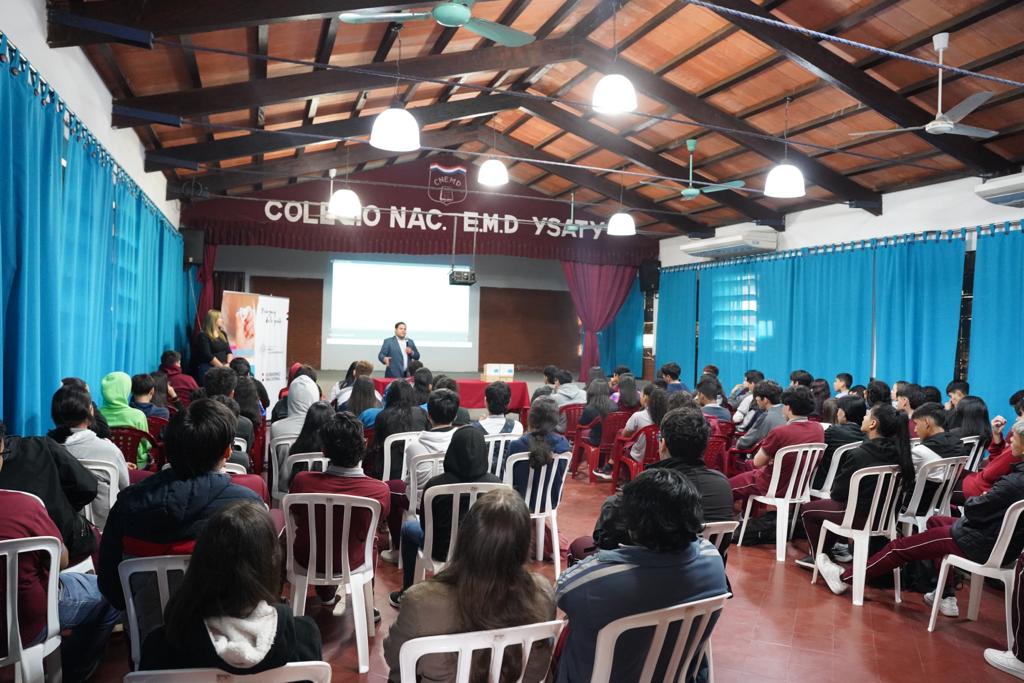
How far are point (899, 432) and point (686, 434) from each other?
163 cm

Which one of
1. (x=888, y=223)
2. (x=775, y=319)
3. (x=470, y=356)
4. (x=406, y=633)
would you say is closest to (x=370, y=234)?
(x=470, y=356)

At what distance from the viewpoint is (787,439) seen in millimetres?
4277

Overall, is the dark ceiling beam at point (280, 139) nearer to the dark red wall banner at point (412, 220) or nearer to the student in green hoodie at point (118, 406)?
the dark red wall banner at point (412, 220)

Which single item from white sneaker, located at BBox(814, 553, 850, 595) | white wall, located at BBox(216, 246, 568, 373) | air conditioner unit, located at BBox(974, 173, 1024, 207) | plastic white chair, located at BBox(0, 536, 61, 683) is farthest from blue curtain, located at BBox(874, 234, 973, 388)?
plastic white chair, located at BBox(0, 536, 61, 683)

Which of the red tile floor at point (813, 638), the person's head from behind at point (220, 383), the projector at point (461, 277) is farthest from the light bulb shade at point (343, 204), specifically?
the red tile floor at point (813, 638)

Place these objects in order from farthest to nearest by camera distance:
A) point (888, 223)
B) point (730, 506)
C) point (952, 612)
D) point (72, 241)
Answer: point (888, 223)
point (72, 241)
point (952, 612)
point (730, 506)

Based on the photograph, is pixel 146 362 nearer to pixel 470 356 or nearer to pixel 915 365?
pixel 470 356

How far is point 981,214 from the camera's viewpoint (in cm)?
679

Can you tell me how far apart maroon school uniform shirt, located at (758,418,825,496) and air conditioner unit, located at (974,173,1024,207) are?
313cm

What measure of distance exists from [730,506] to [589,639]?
1.30 meters

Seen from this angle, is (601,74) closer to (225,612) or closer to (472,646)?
(472,646)

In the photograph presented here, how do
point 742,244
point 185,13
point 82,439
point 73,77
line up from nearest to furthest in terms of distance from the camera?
point 82,439 → point 185,13 → point 73,77 → point 742,244

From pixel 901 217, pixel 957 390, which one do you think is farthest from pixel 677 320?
pixel 957 390

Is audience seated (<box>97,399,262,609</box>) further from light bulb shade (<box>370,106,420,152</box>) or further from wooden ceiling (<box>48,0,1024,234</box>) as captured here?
wooden ceiling (<box>48,0,1024,234</box>)
